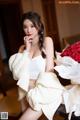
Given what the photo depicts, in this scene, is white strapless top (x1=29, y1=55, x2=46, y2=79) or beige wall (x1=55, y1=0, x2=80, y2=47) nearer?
white strapless top (x1=29, y1=55, x2=46, y2=79)

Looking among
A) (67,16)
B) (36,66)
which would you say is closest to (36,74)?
(36,66)

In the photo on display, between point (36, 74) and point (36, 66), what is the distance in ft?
0.11

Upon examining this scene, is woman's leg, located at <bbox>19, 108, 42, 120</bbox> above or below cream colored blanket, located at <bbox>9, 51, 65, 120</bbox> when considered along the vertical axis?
below

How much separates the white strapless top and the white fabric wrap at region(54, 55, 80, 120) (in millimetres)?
174

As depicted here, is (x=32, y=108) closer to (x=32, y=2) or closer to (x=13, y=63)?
(x=13, y=63)

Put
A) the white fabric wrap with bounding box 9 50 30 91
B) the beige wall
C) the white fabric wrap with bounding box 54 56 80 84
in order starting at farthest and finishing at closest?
1. the beige wall
2. the white fabric wrap with bounding box 9 50 30 91
3. the white fabric wrap with bounding box 54 56 80 84

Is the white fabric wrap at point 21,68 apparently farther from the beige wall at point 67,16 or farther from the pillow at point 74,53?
the beige wall at point 67,16

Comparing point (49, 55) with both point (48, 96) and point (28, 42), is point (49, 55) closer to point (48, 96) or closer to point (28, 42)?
point (28, 42)

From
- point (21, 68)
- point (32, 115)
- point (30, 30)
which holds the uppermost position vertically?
point (30, 30)

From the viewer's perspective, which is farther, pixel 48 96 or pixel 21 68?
pixel 21 68

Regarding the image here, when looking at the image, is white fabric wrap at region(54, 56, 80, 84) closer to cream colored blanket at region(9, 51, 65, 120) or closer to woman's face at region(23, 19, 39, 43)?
cream colored blanket at region(9, 51, 65, 120)

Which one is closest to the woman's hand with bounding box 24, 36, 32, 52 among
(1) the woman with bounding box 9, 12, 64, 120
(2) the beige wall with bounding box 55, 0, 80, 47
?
(1) the woman with bounding box 9, 12, 64, 120

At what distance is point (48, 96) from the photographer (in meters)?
0.66

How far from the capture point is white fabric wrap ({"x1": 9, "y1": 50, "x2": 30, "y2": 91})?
0.76m
